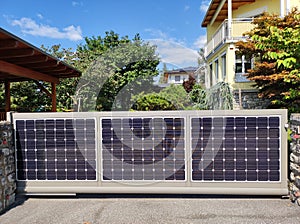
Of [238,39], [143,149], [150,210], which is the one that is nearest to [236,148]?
[143,149]

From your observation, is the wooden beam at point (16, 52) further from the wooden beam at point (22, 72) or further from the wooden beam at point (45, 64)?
the wooden beam at point (45, 64)

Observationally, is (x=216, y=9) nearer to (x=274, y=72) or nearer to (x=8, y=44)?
(x=274, y=72)

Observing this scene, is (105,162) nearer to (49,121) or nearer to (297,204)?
(49,121)

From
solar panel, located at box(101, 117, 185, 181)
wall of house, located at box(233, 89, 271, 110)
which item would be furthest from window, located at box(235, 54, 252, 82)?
solar panel, located at box(101, 117, 185, 181)

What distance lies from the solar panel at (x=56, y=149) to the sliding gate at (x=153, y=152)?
0.05ft

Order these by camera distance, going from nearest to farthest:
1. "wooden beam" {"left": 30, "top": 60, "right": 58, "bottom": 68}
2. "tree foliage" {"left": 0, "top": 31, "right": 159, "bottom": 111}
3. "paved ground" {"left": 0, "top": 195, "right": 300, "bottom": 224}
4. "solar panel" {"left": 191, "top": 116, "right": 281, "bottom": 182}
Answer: "paved ground" {"left": 0, "top": 195, "right": 300, "bottom": 224} → "solar panel" {"left": 191, "top": 116, "right": 281, "bottom": 182} → "wooden beam" {"left": 30, "top": 60, "right": 58, "bottom": 68} → "tree foliage" {"left": 0, "top": 31, "right": 159, "bottom": 111}

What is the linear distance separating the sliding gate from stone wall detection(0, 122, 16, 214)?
0.11 meters

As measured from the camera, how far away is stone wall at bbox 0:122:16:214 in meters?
3.26

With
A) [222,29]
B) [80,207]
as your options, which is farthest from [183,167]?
[222,29]

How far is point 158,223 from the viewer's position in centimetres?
279

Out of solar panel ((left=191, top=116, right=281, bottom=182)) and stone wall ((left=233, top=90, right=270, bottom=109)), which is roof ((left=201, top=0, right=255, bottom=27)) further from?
solar panel ((left=191, top=116, right=281, bottom=182))

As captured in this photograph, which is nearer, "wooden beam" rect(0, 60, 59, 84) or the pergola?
the pergola

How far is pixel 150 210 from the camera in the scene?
3.15 metres

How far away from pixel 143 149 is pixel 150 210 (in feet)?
2.84
